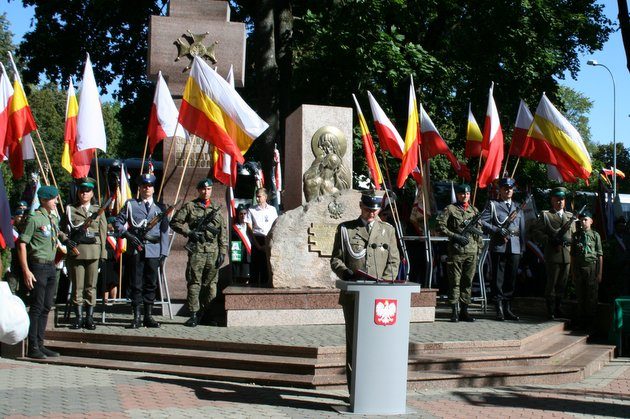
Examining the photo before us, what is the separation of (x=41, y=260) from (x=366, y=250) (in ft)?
14.1

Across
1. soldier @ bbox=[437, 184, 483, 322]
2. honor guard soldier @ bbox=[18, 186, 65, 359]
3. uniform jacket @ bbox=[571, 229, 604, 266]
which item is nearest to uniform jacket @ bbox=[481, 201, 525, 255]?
soldier @ bbox=[437, 184, 483, 322]

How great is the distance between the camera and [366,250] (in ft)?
29.6

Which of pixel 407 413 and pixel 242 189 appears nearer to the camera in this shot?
pixel 407 413

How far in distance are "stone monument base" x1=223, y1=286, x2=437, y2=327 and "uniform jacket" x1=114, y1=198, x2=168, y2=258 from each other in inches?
43.9

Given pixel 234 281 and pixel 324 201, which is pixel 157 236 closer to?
pixel 324 201

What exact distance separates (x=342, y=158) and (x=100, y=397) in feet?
23.6

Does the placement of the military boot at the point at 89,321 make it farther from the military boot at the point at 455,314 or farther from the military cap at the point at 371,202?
the military boot at the point at 455,314

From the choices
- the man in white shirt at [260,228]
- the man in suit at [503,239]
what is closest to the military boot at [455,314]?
the man in suit at [503,239]

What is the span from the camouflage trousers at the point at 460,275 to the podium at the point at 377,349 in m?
4.94

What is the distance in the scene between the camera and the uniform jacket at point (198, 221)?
12.3 metres

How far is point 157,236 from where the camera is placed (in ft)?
40.5

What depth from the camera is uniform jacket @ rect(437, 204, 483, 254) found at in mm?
13258

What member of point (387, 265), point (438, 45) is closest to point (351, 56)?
point (438, 45)

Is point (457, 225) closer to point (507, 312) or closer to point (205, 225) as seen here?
point (507, 312)
